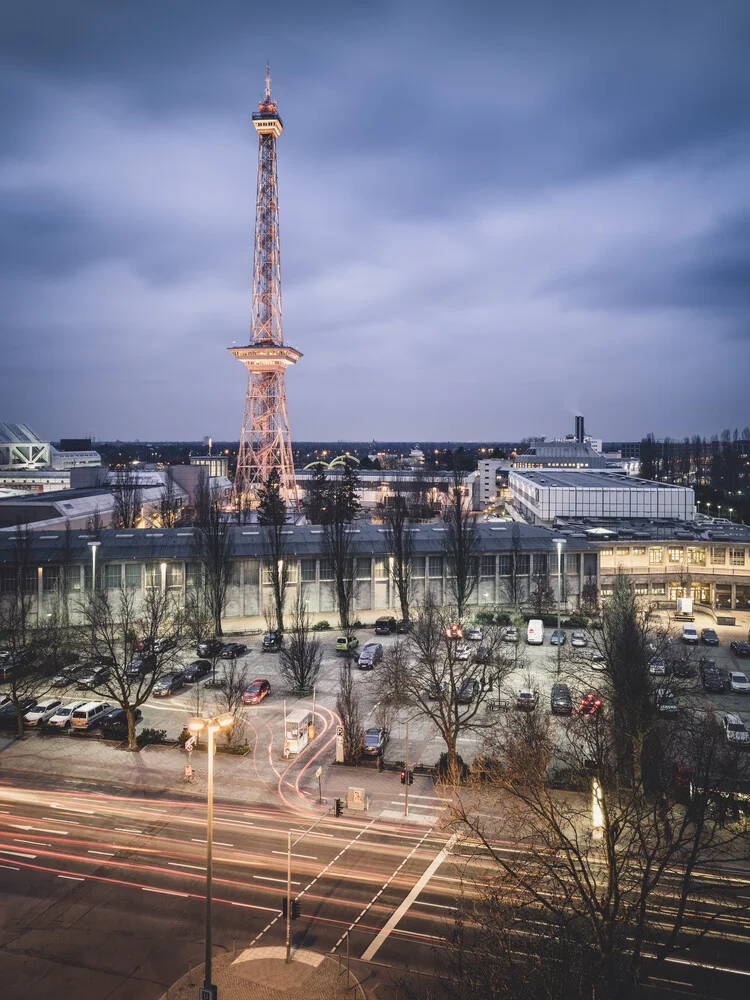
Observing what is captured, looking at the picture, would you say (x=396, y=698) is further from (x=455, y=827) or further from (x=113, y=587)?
(x=113, y=587)

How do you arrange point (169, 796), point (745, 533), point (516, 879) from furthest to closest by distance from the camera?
point (745, 533), point (169, 796), point (516, 879)

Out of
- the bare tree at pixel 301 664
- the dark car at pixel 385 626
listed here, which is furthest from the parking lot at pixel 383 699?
the dark car at pixel 385 626

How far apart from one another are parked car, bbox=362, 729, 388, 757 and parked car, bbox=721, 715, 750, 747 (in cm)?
1471

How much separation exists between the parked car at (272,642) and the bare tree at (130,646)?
6.03 meters

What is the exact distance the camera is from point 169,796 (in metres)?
24.6

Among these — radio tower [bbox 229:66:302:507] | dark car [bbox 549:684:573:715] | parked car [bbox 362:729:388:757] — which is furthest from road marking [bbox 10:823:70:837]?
radio tower [bbox 229:66:302:507]

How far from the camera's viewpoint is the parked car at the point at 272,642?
4322 centimetres

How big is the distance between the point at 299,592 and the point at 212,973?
34.7 meters

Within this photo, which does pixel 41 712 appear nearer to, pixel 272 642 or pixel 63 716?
pixel 63 716

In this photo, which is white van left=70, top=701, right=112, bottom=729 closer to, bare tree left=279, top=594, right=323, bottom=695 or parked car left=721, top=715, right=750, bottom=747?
bare tree left=279, top=594, right=323, bottom=695

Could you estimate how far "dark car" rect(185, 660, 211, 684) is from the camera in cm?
3822

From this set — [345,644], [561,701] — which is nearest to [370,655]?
[345,644]

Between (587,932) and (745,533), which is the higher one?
(745,533)

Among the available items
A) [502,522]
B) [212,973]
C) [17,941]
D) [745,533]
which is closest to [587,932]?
[212,973]
